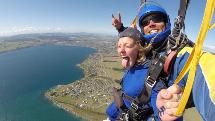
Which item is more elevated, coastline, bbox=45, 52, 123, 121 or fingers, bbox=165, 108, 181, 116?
fingers, bbox=165, 108, 181, 116

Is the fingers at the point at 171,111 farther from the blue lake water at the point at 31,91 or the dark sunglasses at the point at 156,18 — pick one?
the blue lake water at the point at 31,91

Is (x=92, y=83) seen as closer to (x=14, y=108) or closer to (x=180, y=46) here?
(x=14, y=108)

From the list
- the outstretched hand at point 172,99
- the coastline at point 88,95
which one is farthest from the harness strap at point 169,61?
the coastline at point 88,95

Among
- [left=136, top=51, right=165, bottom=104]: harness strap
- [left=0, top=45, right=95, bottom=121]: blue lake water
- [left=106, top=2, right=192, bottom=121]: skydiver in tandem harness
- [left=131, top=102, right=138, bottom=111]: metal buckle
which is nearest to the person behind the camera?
[left=136, top=51, right=165, bottom=104]: harness strap

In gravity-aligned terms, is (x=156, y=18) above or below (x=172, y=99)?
above

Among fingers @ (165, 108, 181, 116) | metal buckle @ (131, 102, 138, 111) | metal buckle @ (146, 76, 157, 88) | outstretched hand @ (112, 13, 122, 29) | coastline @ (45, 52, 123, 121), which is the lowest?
coastline @ (45, 52, 123, 121)

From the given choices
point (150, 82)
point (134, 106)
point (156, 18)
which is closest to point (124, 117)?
point (134, 106)

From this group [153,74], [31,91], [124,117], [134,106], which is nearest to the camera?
[153,74]

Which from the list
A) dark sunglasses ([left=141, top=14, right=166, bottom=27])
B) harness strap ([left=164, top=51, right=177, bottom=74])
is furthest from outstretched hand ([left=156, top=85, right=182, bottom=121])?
dark sunglasses ([left=141, top=14, right=166, bottom=27])

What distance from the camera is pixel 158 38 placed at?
7.26 ft

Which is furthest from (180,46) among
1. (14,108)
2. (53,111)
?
(14,108)

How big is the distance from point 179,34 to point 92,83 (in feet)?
233

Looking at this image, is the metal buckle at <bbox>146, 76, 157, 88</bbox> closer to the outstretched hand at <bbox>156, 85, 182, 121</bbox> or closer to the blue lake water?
the outstretched hand at <bbox>156, 85, 182, 121</bbox>

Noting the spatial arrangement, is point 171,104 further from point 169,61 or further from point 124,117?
point 124,117
